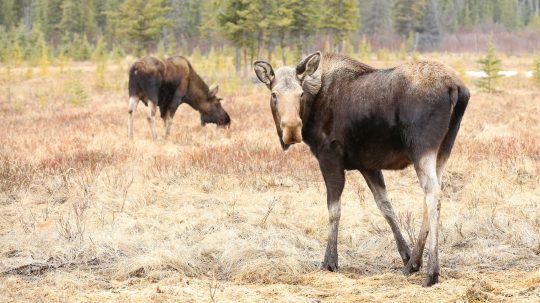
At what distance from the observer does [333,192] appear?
6.14 m

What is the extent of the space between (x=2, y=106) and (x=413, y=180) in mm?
20758

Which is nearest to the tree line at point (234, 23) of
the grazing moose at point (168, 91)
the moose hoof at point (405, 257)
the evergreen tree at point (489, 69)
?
the evergreen tree at point (489, 69)

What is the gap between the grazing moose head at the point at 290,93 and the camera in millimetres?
5652

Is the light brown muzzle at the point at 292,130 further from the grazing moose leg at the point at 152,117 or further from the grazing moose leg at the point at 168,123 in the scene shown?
the grazing moose leg at the point at 168,123

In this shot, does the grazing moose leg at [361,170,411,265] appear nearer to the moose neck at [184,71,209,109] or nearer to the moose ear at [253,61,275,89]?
the moose ear at [253,61,275,89]

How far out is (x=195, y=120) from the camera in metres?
20.2

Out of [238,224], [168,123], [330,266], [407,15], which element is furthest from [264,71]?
[407,15]

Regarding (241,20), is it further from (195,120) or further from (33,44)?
(33,44)

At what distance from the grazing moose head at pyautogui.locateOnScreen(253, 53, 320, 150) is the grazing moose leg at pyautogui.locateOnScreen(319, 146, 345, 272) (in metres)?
0.43

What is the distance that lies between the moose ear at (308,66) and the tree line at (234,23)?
99.4 feet

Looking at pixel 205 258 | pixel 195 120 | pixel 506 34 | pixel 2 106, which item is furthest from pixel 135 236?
pixel 506 34

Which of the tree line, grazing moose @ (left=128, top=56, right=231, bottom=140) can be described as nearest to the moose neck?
grazing moose @ (left=128, top=56, right=231, bottom=140)

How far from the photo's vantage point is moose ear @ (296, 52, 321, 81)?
6.07m

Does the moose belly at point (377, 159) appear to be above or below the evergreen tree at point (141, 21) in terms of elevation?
above
